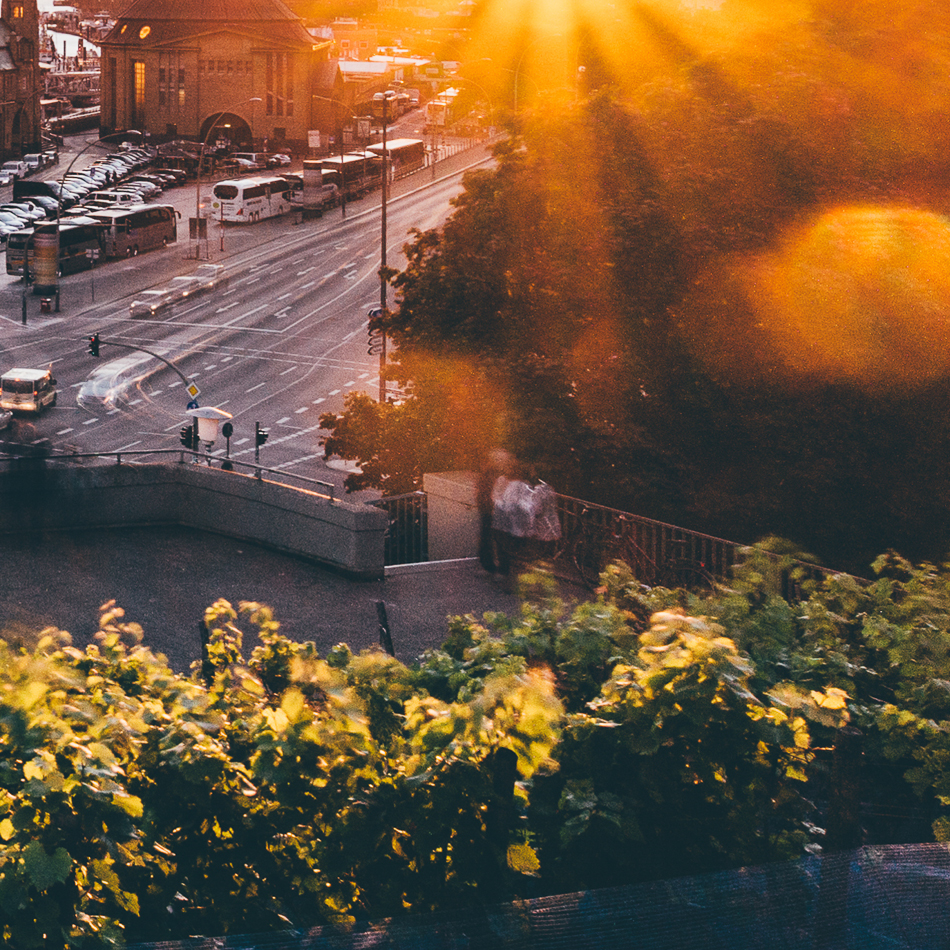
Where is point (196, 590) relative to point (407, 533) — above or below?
above

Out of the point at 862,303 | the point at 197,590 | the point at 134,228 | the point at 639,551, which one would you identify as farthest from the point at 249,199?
the point at 639,551

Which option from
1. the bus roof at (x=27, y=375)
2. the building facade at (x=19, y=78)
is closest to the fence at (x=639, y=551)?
the bus roof at (x=27, y=375)

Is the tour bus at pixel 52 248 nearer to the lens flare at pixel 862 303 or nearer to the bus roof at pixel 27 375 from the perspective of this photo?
the bus roof at pixel 27 375

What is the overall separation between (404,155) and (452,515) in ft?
309

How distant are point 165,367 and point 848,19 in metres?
36.7

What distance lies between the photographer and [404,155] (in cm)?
10869

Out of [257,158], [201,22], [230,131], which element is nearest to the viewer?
[257,158]

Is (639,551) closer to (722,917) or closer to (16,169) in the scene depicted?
(722,917)

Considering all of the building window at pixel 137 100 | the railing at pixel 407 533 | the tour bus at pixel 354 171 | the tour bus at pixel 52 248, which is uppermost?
the building window at pixel 137 100

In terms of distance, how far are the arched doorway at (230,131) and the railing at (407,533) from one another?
109844mm

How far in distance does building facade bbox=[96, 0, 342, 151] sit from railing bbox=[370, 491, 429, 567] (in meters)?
109

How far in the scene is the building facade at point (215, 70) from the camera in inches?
4793

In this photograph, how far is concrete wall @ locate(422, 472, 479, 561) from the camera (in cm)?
1930

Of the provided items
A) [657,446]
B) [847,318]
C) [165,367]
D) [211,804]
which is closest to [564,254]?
[657,446]
